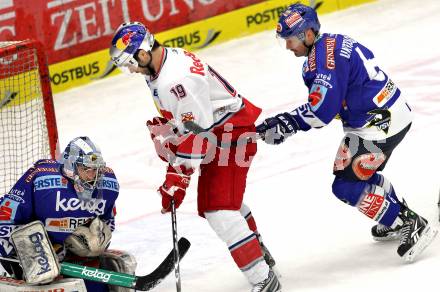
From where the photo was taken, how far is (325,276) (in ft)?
19.0

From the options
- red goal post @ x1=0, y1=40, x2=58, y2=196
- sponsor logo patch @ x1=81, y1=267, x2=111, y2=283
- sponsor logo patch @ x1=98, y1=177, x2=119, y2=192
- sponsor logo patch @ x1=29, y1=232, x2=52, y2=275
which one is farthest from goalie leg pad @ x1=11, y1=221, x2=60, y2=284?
red goal post @ x1=0, y1=40, x2=58, y2=196

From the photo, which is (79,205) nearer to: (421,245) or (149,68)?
(149,68)

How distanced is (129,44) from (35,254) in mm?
1067

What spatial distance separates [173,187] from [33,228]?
690 mm

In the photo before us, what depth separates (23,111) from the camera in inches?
320

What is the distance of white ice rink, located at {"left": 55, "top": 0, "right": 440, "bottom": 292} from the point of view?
19.5 feet

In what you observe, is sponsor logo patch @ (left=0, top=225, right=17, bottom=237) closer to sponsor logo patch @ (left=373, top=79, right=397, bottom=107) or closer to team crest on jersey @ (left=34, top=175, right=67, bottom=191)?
team crest on jersey @ (left=34, top=175, right=67, bottom=191)

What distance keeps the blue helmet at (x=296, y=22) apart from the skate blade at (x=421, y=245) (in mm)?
1152

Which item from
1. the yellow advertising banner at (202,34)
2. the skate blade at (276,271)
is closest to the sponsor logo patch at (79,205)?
the skate blade at (276,271)

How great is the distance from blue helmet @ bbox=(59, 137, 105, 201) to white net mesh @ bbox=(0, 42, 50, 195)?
5.38 feet

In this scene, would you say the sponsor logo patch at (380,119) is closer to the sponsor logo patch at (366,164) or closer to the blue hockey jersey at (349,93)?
the blue hockey jersey at (349,93)

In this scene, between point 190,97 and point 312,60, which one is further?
point 312,60

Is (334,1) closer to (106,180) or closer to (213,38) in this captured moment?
(213,38)

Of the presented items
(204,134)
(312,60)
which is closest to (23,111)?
(204,134)
